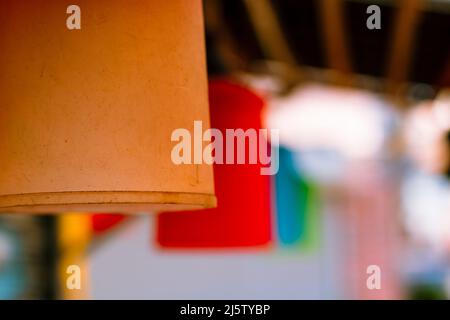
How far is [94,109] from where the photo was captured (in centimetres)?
95

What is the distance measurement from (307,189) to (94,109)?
17.9ft

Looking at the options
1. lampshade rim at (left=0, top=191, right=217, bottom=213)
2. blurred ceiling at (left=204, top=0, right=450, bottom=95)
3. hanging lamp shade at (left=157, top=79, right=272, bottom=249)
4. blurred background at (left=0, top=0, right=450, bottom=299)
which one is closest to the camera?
lampshade rim at (left=0, top=191, right=217, bottom=213)

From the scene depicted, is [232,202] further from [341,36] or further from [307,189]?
[307,189]

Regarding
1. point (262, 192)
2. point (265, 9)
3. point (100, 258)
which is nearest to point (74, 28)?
point (262, 192)

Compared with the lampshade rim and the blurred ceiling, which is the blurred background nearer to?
the blurred ceiling

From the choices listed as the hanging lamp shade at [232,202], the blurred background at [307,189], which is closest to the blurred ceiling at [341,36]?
the blurred background at [307,189]

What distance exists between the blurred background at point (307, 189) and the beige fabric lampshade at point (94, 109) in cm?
48

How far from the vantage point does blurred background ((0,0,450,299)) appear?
1.71 metres

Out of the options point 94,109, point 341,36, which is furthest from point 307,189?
point 94,109

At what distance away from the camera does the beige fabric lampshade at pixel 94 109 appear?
95 cm

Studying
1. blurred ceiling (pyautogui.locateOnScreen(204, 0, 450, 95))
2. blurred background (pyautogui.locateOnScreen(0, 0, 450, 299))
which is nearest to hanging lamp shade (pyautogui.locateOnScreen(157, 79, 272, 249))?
blurred background (pyautogui.locateOnScreen(0, 0, 450, 299))

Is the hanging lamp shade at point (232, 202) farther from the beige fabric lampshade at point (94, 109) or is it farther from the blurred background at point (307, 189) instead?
the beige fabric lampshade at point (94, 109)

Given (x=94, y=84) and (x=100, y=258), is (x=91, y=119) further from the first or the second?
(x=100, y=258)

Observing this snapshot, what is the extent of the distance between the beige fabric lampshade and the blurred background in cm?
48
